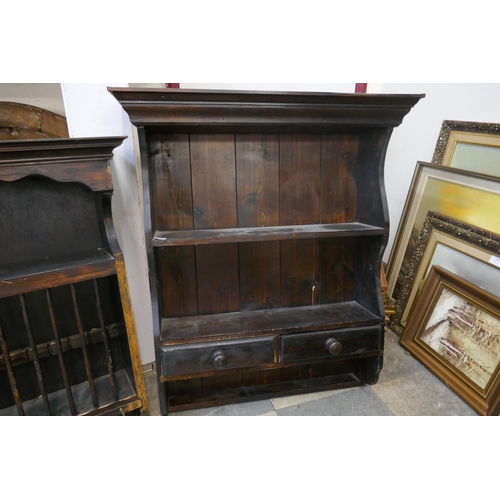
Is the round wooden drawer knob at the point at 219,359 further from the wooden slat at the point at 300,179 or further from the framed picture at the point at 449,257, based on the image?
the framed picture at the point at 449,257

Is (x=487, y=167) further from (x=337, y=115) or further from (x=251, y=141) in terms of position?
(x=251, y=141)

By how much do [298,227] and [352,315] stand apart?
18.6 inches

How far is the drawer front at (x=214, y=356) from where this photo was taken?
51.0 inches

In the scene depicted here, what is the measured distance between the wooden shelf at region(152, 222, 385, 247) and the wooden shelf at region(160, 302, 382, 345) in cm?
38

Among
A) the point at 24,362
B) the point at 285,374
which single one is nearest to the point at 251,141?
the point at 285,374

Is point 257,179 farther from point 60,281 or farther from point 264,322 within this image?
point 60,281

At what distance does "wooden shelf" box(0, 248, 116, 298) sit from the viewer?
1027 millimetres

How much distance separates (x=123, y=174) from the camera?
140 centimetres

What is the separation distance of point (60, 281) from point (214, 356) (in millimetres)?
626

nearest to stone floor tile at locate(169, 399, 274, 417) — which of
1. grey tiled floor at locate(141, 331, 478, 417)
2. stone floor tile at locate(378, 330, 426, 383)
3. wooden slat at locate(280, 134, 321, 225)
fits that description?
grey tiled floor at locate(141, 331, 478, 417)

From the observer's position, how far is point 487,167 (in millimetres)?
1526

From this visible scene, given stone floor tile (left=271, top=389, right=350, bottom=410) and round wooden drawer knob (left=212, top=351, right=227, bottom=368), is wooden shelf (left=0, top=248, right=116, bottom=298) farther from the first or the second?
stone floor tile (left=271, top=389, right=350, bottom=410)

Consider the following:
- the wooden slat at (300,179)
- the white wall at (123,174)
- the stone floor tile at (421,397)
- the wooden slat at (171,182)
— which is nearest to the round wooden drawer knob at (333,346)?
the stone floor tile at (421,397)

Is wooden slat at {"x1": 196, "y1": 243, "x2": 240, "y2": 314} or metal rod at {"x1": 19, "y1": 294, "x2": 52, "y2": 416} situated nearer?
metal rod at {"x1": 19, "y1": 294, "x2": 52, "y2": 416}
